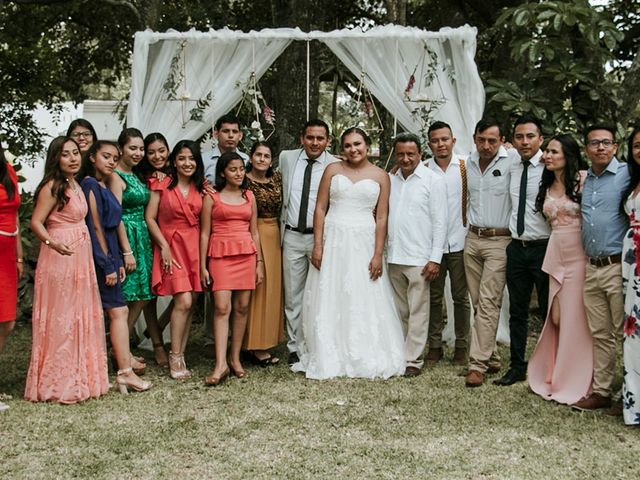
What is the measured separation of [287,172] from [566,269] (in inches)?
85.0

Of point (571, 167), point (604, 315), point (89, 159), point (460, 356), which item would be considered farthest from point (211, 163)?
point (604, 315)

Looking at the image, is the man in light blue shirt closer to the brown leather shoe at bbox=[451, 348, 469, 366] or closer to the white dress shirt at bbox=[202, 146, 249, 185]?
the brown leather shoe at bbox=[451, 348, 469, 366]

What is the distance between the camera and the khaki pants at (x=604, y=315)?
4.34 meters

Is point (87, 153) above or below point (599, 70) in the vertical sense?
below

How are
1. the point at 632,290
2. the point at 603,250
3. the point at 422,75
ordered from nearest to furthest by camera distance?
the point at 632,290, the point at 603,250, the point at 422,75

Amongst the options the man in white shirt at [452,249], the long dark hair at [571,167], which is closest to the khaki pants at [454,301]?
the man in white shirt at [452,249]

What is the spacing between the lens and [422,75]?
624 cm

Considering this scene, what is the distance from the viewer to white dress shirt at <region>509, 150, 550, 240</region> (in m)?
4.79

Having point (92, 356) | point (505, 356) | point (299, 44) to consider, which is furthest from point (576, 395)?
point (299, 44)

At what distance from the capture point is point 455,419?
4.32 meters

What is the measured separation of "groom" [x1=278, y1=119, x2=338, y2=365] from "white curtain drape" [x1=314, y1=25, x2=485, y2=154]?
89 cm

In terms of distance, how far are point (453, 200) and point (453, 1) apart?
5.28m

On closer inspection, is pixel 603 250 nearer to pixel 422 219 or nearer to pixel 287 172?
pixel 422 219

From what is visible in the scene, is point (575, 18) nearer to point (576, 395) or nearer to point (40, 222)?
point (576, 395)
